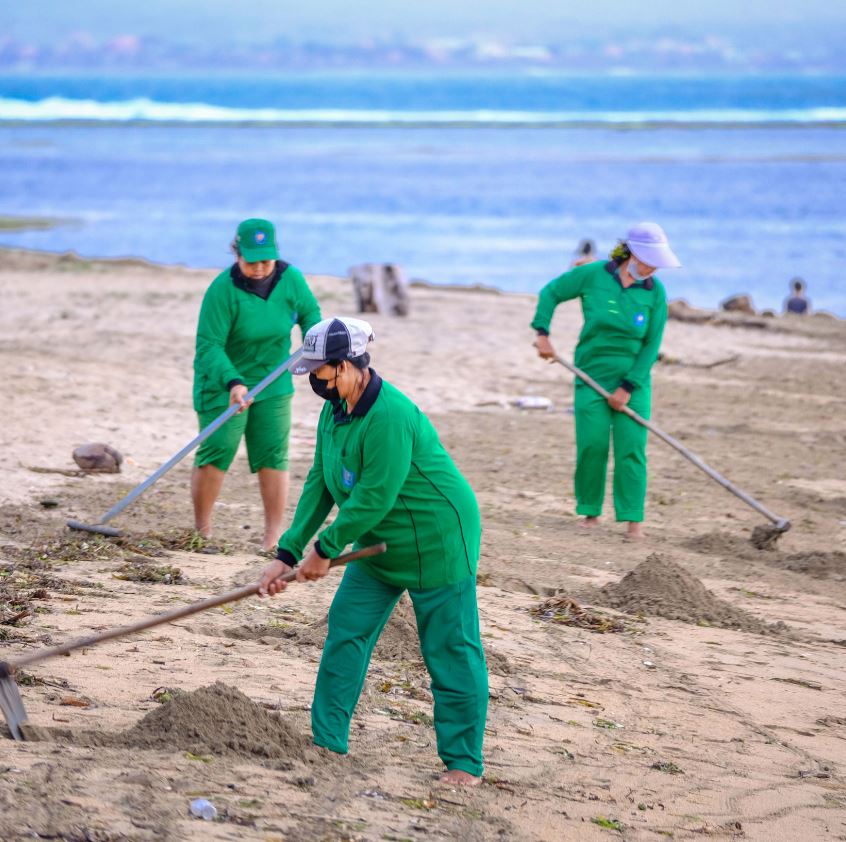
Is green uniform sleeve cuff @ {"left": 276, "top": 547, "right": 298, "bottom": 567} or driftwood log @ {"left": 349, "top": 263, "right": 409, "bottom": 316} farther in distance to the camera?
driftwood log @ {"left": 349, "top": 263, "right": 409, "bottom": 316}

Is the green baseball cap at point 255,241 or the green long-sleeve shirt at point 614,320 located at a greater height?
the green baseball cap at point 255,241

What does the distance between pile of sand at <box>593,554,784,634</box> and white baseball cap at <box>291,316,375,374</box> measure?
319cm

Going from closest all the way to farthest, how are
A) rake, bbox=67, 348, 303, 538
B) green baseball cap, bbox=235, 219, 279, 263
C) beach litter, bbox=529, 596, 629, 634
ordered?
beach litter, bbox=529, 596, 629, 634, green baseball cap, bbox=235, 219, 279, 263, rake, bbox=67, 348, 303, 538

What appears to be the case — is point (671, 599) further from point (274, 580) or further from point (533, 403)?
point (533, 403)

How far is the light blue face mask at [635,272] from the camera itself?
8.50 metres

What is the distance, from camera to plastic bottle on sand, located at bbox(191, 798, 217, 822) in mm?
4395

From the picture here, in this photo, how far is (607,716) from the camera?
5.86 meters

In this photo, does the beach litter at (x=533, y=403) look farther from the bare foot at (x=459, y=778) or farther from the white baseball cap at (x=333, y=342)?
the white baseball cap at (x=333, y=342)

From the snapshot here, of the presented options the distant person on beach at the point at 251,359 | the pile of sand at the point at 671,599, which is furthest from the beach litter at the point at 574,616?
the distant person on beach at the point at 251,359

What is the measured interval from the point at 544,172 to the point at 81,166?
19736 mm

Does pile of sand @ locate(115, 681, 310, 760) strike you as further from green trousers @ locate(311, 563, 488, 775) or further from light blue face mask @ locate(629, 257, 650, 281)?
light blue face mask @ locate(629, 257, 650, 281)

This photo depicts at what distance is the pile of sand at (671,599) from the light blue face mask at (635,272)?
6.12 ft

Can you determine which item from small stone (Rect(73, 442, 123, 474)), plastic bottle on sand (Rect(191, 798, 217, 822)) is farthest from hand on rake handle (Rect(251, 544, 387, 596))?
small stone (Rect(73, 442, 123, 474))

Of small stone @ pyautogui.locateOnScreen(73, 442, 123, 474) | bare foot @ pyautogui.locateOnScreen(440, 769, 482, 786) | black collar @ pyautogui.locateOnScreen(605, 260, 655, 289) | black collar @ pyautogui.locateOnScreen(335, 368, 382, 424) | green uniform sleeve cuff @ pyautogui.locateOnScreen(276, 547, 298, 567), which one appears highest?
black collar @ pyautogui.locateOnScreen(605, 260, 655, 289)
